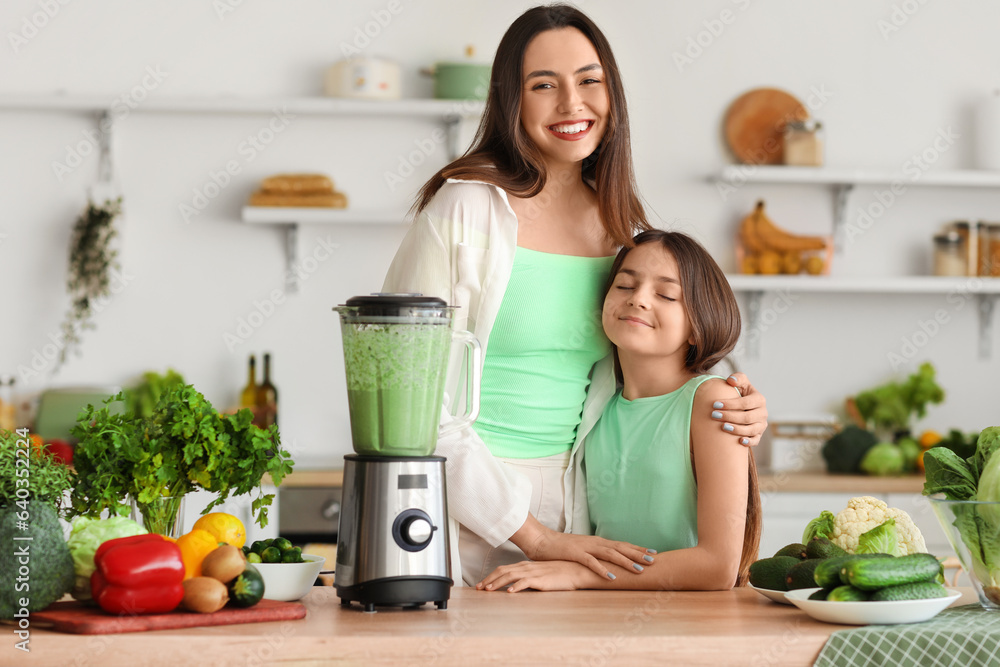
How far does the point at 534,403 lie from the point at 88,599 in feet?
2.31

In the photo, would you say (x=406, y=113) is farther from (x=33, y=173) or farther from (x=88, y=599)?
(x=88, y=599)

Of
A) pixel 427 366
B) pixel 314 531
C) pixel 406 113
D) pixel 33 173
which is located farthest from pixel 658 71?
pixel 427 366

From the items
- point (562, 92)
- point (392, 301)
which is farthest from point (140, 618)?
point (562, 92)

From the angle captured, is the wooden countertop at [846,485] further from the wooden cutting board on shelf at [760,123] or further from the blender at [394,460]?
the blender at [394,460]

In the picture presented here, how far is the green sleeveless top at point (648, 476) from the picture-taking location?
1399mm

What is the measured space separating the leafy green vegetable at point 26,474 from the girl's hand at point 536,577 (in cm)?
52

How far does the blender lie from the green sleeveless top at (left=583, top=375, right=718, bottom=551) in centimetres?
42

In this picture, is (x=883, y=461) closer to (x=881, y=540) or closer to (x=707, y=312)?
(x=707, y=312)

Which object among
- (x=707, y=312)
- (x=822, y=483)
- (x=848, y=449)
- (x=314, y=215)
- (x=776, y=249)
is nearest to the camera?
(x=707, y=312)

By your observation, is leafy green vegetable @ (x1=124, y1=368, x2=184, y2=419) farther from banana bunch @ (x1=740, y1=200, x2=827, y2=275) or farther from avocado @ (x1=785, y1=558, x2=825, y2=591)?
avocado @ (x1=785, y1=558, x2=825, y2=591)

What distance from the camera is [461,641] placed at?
0.94m

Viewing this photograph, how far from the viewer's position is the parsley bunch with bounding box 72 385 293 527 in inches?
42.1

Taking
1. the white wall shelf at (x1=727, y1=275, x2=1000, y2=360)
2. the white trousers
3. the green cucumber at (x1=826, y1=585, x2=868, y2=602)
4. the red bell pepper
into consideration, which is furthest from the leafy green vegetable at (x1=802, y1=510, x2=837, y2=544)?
the white wall shelf at (x1=727, y1=275, x2=1000, y2=360)

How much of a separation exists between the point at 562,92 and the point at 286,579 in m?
0.84
